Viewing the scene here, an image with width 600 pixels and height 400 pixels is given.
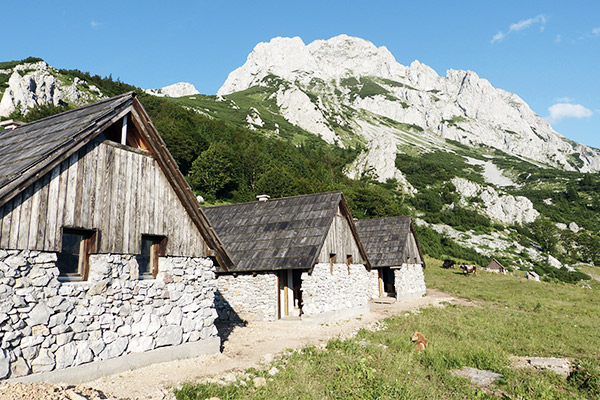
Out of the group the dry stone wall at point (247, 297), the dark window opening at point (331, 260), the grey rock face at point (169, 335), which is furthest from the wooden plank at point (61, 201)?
the dark window opening at point (331, 260)

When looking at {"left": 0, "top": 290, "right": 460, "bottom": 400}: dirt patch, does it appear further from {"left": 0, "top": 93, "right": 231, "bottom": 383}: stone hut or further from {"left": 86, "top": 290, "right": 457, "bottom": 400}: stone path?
{"left": 0, "top": 93, "right": 231, "bottom": 383}: stone hut

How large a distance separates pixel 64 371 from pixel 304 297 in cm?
1173

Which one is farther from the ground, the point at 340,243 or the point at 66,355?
the point at 340,243

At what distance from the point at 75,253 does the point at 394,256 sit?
24.5m

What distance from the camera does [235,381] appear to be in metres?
9.16

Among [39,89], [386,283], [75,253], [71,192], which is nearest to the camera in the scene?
[71,192]

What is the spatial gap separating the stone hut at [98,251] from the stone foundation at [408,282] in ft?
66.3

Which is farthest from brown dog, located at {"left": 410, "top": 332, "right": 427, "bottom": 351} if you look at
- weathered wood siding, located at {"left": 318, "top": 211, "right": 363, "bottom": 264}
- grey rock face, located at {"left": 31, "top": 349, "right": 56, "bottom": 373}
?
grey rock face, located at {"left": 31, "top": 349, "right": 56, "bottom": 373}

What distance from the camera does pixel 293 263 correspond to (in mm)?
17953

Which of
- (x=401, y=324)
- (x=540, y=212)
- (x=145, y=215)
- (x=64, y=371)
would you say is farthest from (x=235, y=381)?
(x=540, y=212)

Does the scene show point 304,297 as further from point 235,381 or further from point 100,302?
point 100,302

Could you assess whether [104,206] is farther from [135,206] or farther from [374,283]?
[374,283]

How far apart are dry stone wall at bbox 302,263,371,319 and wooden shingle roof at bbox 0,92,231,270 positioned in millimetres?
6634

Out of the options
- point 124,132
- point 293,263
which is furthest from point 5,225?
point 293,263
